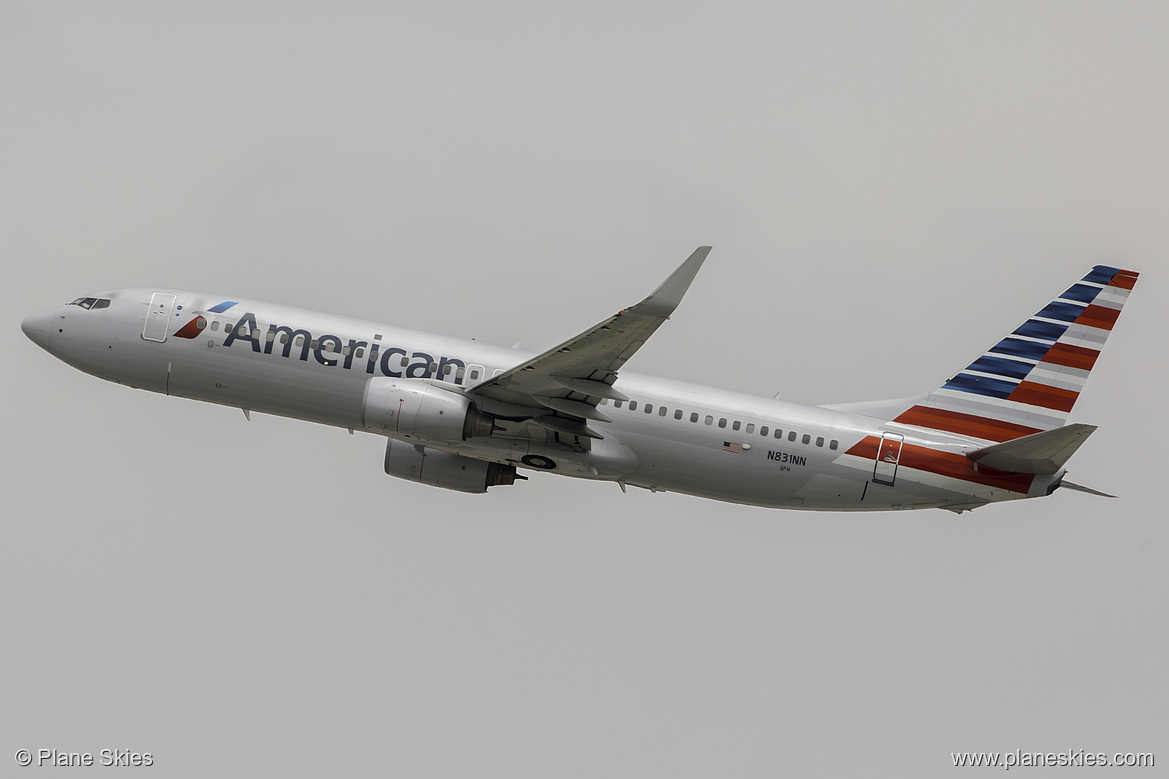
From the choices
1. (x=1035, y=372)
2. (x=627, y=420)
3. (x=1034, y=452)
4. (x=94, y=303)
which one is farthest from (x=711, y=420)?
(x=94, y=303)

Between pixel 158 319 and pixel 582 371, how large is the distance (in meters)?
14.0

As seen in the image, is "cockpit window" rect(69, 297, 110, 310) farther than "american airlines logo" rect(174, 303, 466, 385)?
Yes

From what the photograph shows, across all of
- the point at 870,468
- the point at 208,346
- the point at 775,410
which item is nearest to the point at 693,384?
the point at 775,410

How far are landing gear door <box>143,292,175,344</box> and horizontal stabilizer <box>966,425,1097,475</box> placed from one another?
82.1ft

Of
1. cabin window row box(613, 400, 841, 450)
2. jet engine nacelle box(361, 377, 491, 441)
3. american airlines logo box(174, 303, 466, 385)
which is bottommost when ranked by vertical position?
jet engine nacelle box(361, 377, 491, 441)

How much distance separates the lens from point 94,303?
4284cm

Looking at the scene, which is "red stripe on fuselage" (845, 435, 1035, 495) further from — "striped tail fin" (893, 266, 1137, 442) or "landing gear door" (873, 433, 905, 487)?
"striped tail fin" (893, 266, 1137, 442)

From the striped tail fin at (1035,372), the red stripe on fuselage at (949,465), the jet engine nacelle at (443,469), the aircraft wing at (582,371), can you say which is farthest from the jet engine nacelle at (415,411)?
the striped tail fin at (1035,372)

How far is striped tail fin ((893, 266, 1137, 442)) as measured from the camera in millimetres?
42000

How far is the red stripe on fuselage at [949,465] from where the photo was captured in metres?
39.6

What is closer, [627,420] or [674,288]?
[674,288]

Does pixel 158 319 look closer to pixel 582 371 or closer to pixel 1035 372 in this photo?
pixel 582 371

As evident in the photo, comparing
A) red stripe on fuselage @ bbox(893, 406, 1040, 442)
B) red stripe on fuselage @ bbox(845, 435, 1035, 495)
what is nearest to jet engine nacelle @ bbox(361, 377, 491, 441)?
red stripe on fuselage @ bbox(845, 435, 1035, 495)

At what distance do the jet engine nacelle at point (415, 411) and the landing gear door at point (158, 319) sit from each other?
7.45m
